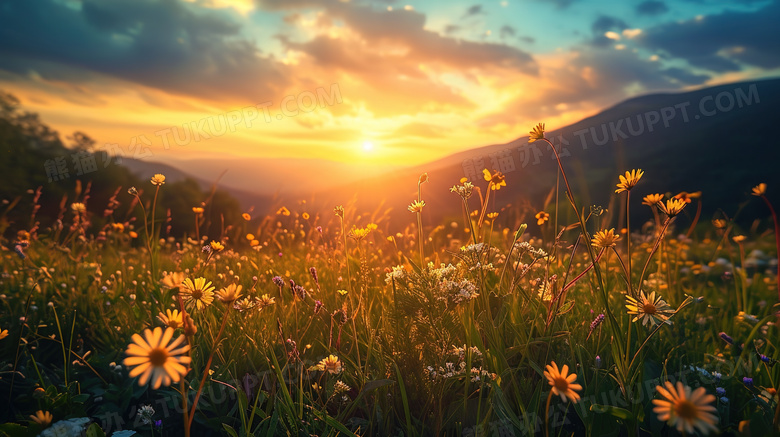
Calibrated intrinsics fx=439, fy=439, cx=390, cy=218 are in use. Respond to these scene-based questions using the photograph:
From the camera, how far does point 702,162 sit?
20.7 meters

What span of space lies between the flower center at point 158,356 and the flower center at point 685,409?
1.03 meters

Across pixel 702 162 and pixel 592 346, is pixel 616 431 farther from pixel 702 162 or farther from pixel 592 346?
pixel 702 162

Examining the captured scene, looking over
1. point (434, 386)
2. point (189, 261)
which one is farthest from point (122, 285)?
point (434, 386)

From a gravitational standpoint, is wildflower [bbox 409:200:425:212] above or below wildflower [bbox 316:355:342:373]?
above

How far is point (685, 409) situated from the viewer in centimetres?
89

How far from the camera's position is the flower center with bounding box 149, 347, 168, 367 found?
87 centimetres

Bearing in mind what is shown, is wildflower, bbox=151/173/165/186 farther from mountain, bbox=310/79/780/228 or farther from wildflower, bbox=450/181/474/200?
mountain, bbox=310/79/780/228

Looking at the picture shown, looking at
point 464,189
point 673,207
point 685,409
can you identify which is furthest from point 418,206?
point 685,409

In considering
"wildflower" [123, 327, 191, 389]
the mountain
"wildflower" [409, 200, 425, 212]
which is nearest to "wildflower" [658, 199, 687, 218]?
"wildflower" [409, 200, 425, 212]

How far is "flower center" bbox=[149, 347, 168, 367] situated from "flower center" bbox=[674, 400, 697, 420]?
103cm

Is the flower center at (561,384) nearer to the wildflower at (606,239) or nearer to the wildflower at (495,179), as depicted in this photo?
the wildflower at (606,239)

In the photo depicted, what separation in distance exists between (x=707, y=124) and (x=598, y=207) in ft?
94.1

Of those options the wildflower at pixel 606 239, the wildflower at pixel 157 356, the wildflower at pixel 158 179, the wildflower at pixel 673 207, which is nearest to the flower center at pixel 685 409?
the wildflower at pixel 606 239

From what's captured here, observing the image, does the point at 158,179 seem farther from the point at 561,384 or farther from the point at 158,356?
the point at 561,384
